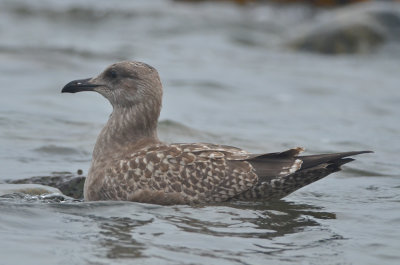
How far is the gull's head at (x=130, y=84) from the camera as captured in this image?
8.39 metres

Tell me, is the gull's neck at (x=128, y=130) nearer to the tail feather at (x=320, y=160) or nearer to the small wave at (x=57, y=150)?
the tail feather at (x=320, y=160)

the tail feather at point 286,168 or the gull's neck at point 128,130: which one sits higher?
the gull's neck at point 128,130

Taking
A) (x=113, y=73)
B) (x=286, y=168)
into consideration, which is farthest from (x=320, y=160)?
(x=113, y=73)

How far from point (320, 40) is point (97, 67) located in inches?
215

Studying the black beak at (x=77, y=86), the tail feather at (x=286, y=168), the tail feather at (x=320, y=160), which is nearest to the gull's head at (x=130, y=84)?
the black beak at (x=77, y=86)

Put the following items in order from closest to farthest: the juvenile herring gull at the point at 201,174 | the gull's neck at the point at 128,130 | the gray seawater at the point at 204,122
A: the gray seawater at the point at 204,122 < the juvenile herring gull at the point at 201,174 < the gull's neck at the point at 128,130

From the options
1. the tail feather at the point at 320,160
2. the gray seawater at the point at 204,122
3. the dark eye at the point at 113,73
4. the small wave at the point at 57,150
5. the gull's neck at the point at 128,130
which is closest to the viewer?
the gray seawater at the point at 204,122

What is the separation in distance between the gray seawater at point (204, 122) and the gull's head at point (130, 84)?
1.14 metres

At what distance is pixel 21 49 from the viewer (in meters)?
16.9

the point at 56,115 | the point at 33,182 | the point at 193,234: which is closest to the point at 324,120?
the point at 56,115

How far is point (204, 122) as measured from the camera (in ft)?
42.4

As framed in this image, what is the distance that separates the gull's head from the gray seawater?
114 centimetres

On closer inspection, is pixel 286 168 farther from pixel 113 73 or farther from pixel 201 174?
pixel 113 73

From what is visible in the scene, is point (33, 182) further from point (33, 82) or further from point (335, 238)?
point (33, 82)
